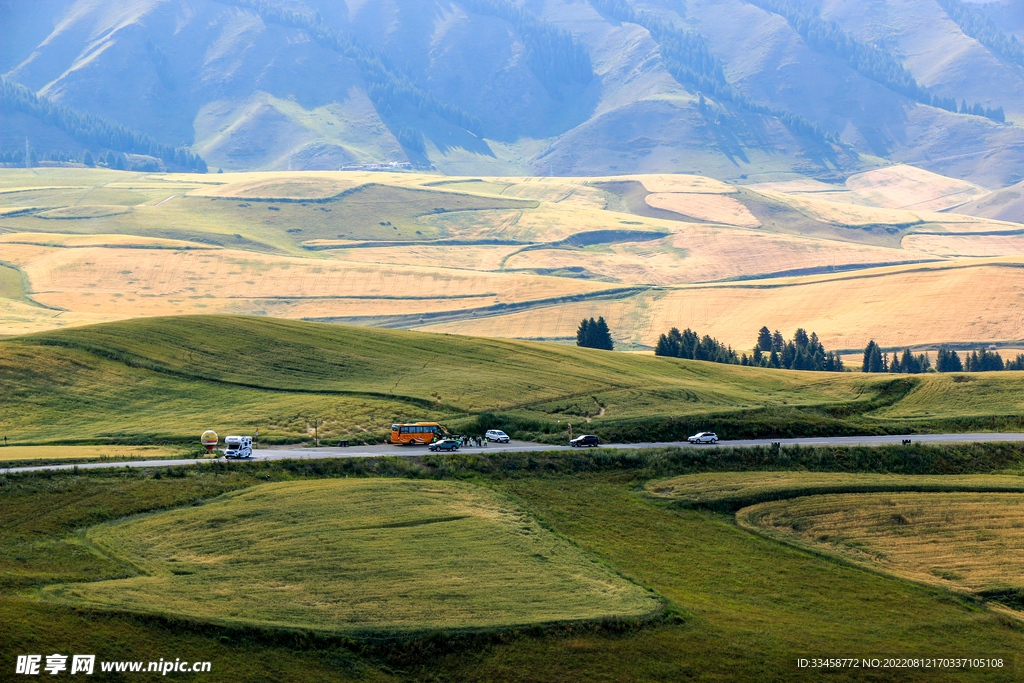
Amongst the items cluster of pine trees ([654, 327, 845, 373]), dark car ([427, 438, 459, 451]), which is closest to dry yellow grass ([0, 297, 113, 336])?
cluster of pine trees ([654, 327, 845, 373])

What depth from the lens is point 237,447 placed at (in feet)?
187

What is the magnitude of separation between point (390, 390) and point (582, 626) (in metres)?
50.4

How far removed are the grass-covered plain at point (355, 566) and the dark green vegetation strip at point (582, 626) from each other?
1072 millimetres

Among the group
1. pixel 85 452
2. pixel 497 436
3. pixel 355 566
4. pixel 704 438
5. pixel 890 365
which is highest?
pixel 890 365

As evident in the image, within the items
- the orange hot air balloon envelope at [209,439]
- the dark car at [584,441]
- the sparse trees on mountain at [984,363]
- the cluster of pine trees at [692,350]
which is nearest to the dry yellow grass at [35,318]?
the cluster of pine trees at [692,350]

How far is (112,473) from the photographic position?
5084 cm

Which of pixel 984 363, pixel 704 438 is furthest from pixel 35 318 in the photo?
pixel 984 363

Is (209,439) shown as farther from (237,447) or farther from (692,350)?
(692,350)

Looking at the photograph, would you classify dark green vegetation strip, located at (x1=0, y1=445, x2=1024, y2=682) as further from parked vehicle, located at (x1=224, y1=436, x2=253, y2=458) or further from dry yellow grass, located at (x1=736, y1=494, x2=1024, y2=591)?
parked vehicle, located at (x1=224, y1=436, x2=253, y2=458)

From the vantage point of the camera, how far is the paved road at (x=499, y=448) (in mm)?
54912

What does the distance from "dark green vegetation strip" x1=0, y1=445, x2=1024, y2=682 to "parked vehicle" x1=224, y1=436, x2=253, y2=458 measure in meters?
2.96

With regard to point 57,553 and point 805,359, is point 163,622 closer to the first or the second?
point 57,553

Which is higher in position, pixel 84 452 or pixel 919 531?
pixel 84 452

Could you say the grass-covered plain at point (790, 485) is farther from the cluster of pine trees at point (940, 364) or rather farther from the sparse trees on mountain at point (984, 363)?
the sparse trees on mountain at point (984, 363)
